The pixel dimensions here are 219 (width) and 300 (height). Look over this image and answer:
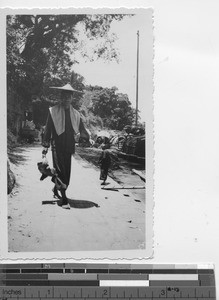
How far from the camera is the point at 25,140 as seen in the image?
0.67 metres

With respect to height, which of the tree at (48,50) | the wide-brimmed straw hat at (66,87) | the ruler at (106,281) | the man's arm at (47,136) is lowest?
the ruler at (106,281)

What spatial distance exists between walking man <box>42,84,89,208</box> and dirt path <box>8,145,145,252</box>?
2 centimetres

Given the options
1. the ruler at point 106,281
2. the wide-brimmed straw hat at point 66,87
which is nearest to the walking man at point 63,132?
the wide-brimmed straw hat at point 66,87

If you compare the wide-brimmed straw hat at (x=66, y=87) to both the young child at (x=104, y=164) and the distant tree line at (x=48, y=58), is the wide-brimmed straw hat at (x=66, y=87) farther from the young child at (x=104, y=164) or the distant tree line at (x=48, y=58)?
the young child at (x=104, y=164)

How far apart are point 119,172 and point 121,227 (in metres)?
0.09

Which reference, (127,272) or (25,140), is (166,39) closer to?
(25,140)

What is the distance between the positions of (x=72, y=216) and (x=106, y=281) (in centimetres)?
12

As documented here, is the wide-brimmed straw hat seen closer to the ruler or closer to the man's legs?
the man's legs

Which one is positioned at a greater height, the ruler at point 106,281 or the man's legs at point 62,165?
the man's legs at point 62,165

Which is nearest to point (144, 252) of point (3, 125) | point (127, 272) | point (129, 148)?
point (127, 272)

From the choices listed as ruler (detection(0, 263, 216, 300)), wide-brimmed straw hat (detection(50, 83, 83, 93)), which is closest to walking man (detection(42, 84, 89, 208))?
wide-brimmed straw hat (detection(50, 83, 83, 93))

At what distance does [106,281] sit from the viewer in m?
0.67

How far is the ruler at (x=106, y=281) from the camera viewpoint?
2.18ft

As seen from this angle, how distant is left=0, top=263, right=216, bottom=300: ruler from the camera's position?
0.66 metres
